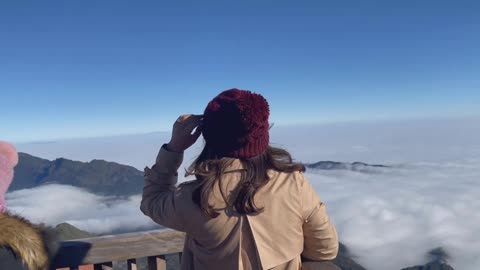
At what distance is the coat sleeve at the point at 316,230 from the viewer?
2209mm

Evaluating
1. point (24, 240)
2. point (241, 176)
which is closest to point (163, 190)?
point (241, 176)

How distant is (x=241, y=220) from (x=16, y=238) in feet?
3.48

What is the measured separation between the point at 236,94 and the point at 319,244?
945mm

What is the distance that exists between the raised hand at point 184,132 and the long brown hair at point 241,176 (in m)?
0.11

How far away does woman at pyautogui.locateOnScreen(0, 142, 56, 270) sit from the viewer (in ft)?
6.29

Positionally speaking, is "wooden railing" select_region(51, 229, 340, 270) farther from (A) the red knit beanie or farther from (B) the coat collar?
(A) the red knit beanie

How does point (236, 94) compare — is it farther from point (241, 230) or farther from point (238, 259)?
point (238, 259)

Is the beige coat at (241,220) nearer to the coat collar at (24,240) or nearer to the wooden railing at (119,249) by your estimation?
the coat collar at (24,240)

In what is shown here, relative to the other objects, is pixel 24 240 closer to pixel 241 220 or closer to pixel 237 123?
pixel 241 220

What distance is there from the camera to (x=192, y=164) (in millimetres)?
→ 2203

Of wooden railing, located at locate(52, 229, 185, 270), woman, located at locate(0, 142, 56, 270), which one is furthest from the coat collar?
wooden railing, located at locate(52, 229, 185, 270)

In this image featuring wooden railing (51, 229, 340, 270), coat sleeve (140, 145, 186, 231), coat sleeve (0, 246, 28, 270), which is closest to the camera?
coat sleeve (0, 246, 28, 270)

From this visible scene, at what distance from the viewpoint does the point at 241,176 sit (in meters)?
2.11

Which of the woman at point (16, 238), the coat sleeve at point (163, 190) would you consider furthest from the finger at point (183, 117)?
the woman at point (16, 238)
